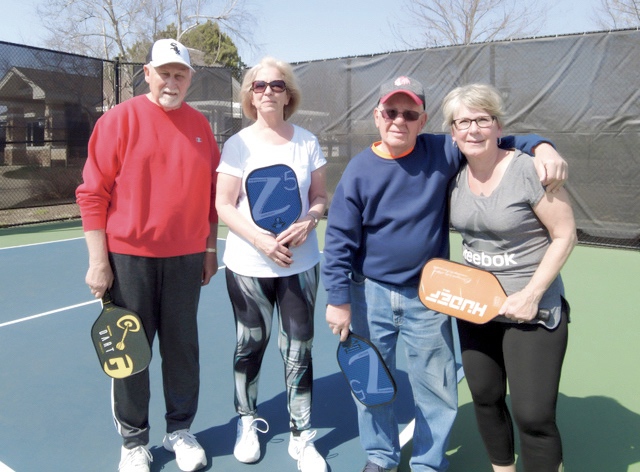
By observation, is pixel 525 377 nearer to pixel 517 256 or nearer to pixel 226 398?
pixel 517 256

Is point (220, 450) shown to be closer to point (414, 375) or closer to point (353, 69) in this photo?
point (414, 375)

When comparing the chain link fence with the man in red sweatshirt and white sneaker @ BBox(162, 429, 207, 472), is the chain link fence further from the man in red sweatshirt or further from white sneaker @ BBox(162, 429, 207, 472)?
white sneaker @ BBox(162, 429, 207, 472)

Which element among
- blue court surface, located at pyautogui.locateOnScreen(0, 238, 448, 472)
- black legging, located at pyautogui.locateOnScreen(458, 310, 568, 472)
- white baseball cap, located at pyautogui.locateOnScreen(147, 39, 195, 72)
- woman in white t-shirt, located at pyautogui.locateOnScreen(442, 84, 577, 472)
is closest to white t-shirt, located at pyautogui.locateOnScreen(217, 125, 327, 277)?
white baseball cap, located at pyautogui.locateOnScreen(147, 39, 195, 72)

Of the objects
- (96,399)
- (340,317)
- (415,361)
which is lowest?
(96,399)

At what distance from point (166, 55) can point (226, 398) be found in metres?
2.04

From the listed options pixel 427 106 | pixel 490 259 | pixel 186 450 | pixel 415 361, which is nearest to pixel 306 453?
pixel 186 450

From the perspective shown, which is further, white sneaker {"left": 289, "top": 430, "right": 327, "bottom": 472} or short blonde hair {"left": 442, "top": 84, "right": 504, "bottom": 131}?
white sneaker {"left": 289, "top": 430, "right": 327, "bottom": 472}

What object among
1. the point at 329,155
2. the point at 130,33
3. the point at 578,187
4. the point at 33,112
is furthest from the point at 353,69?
the point at 130,33

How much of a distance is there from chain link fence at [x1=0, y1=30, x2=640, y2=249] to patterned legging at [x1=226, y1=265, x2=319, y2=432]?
21.2 ft

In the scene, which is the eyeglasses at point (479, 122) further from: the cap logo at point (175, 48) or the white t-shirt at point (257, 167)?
the cap logo at point (175, 48)

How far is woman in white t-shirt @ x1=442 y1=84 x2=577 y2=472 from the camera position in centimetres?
214

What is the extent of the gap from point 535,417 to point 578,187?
6721 mm

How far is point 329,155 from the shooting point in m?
10.4

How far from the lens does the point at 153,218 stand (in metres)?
2.60
